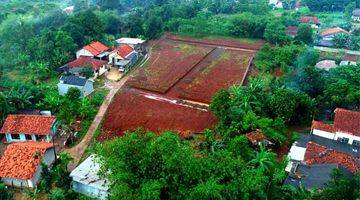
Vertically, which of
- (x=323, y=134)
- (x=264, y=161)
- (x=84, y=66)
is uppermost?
Answer: (x=264, y=161)

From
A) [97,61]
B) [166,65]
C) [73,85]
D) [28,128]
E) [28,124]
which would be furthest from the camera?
[166,65]

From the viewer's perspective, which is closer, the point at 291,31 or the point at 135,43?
the point at 135,43

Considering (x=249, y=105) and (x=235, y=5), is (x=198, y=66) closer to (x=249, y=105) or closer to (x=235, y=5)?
(x=249, y=105)

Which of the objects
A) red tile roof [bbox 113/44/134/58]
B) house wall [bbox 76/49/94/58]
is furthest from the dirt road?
house wall [bbox 76/49/94/58]

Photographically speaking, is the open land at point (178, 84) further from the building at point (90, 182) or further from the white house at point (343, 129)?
the white house at point (343, 129)

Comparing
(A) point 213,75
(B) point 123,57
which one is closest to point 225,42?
(A) point 213,75

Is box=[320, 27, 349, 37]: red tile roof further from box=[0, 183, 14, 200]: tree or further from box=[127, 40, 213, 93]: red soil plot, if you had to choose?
box=[0, 183, 14, 200]: tree

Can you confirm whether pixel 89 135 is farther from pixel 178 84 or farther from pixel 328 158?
pixel 328 158
